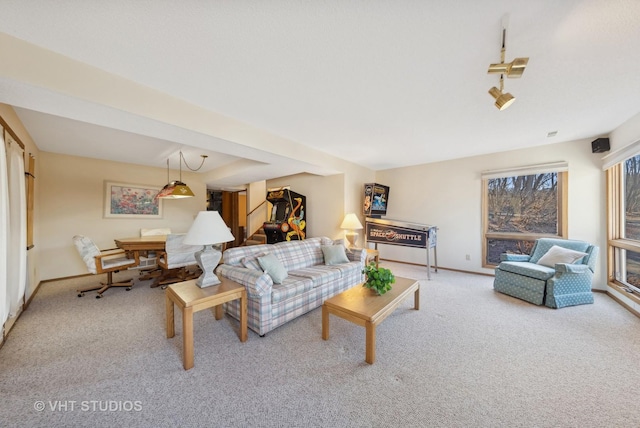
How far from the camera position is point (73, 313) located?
274 centimetres

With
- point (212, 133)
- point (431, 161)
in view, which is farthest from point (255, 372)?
point (431, 161)

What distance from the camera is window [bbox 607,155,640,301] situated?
2896mm

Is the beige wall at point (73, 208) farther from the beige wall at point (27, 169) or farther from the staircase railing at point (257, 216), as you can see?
the staircase railing at point (257, 216)

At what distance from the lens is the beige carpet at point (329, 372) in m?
1.38

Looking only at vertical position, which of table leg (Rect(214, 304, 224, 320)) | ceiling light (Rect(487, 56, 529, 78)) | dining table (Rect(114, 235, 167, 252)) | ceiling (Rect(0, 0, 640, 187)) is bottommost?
table leg (Rect(214, 304, 224, 320))

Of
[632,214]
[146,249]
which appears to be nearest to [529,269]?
[632,214]

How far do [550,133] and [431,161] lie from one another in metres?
1.92

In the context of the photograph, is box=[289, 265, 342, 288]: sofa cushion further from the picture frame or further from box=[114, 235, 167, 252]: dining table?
the picture frame

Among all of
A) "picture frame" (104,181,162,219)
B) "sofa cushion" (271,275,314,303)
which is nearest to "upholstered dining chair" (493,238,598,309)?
"sofa cushion" (271,275,314,303)

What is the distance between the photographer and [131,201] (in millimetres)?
4852

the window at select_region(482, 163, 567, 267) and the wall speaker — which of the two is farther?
the window at select_region(482, 163, 567, 267)

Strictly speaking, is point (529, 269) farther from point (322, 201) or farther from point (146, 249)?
point (146, 249)

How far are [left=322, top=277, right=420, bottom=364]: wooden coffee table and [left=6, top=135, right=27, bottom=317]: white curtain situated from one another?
322 cm

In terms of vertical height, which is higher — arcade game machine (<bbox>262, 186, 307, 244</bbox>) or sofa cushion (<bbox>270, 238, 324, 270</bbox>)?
arcade game machine (<bbox>262, 186, 307, 244</bbox>)
